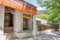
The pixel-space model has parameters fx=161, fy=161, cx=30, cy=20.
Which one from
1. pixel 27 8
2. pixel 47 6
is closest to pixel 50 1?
pixel 47 6

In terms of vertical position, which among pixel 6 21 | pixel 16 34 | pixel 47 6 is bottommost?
pixel 16 34

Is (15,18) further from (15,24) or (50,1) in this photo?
(50,1)

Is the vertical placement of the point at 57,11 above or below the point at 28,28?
above

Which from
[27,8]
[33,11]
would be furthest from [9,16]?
[33,11]

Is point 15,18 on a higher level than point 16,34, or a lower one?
higher

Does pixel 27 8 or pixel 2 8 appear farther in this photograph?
pixel 27 8

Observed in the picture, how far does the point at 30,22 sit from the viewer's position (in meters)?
25.7

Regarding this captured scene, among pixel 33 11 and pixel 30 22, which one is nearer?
pixel 33 11

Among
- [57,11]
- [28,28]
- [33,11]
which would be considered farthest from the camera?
[28,28]

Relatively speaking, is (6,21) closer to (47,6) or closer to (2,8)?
(2,8)

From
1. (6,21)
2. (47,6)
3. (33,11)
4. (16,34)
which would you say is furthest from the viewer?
(33,11)

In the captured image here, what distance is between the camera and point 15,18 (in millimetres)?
20047

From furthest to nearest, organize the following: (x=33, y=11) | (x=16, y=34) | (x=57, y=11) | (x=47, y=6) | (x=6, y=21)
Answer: (x=33, y=11) → (x=6, y=21) → (x=16, y=34) → (x=47, y=6) → (x=57, y=11)

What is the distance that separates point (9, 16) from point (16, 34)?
3256 mm
